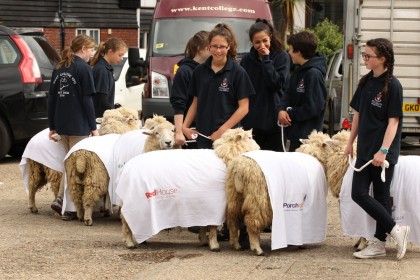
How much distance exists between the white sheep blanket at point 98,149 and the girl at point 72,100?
29 cm

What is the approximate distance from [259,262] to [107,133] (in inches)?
127

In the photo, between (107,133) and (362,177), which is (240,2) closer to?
(107,133)

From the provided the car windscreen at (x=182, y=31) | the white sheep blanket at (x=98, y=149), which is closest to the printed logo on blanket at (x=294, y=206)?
the white sheep blanket at (x=98, y=149)

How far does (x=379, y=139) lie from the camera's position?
9031 mm

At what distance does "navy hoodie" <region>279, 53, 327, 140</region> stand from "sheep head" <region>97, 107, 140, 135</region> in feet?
6.70

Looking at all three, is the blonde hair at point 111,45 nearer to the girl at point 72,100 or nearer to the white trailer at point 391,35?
the girl at point 72,100

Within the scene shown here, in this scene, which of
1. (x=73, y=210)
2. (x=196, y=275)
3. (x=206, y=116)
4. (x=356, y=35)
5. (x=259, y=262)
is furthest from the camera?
(x=356, y=35)

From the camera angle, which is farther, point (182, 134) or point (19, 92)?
point (19, 92)

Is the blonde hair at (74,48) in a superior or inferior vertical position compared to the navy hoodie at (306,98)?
superior

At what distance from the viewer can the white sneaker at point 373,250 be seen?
912 centimetres

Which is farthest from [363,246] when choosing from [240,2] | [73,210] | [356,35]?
[240,2]

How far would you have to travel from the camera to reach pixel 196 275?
8.41 meters

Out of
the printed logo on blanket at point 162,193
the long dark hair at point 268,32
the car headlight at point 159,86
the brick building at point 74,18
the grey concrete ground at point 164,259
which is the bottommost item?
the grey concrete ground at point 164,259

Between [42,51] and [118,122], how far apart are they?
5958 mm
